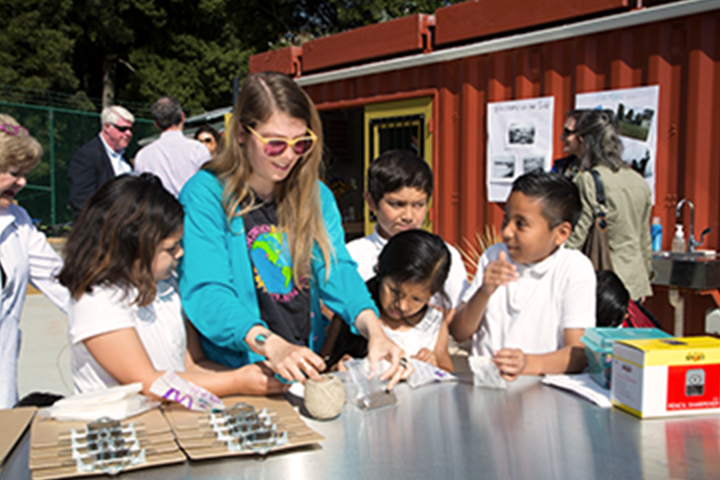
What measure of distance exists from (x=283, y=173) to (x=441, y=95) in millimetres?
4841

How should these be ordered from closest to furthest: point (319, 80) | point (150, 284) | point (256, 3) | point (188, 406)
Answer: point (188, 406) → point (150, 284) → point (319, 80) → point (256, 3)

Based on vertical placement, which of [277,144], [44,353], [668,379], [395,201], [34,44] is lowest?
[44,353]

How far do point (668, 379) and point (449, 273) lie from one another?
3.81 feet

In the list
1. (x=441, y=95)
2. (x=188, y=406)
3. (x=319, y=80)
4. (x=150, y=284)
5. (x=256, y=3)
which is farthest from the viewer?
(x=256, y=3)

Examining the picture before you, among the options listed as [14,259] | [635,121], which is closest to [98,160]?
[14,259]

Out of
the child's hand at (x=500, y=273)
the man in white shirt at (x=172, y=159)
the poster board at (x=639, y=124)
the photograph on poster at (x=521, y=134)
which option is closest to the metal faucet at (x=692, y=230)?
the poster board at (x=639, y=124)

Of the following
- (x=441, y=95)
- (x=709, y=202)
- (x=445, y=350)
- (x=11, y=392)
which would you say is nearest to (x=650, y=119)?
(x=709, y=202)

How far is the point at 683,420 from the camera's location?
5.05ft

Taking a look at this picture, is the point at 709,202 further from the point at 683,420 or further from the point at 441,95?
the point at 683,420

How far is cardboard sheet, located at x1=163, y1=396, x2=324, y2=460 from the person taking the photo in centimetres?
127

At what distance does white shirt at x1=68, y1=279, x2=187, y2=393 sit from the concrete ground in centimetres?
310

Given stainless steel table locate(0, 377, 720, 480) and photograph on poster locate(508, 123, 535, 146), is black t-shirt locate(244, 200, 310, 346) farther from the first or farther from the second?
photograph on poster locate(508, 123, 535, 146)

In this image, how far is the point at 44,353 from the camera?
5.53m

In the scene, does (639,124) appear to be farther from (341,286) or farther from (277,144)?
(277,144)
